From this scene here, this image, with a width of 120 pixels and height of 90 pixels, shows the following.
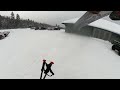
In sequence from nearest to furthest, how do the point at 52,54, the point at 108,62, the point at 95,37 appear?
the point at 108,62, the point at 52,54, the point at 95,37

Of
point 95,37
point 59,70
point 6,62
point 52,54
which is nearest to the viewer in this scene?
point 59,70

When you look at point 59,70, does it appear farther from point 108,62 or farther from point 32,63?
point 108,62

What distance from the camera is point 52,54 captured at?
15.8 m
